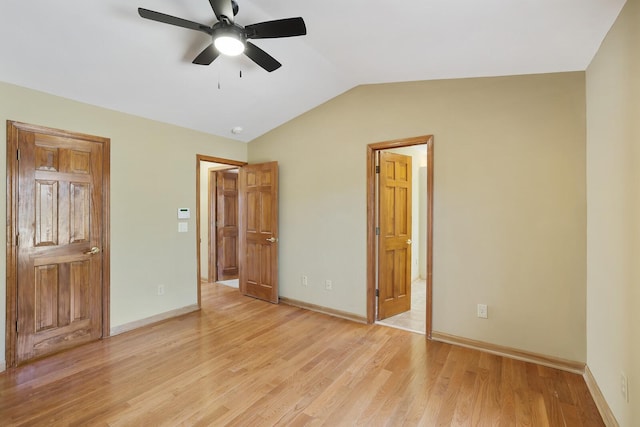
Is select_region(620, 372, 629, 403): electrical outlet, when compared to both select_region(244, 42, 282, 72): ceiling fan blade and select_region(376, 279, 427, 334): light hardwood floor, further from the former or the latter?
select_region(244, 42, 282, 72): ceiling fan blade

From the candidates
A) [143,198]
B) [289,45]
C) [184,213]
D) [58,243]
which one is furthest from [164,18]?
[184,213]

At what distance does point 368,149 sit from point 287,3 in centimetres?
178

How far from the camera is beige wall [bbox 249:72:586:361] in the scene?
8.04 ft

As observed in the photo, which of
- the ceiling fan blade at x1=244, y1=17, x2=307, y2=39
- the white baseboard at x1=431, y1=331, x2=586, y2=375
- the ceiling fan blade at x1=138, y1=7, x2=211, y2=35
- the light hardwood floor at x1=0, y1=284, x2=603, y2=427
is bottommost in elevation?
the light hardwood floor at x1=0, y1=284, x2=603, y2=427

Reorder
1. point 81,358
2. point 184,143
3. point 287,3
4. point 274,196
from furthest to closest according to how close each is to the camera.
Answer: point 274,196 < point 184,143 < point 81,358 < point 287,3

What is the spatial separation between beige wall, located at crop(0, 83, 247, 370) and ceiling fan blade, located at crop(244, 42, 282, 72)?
1901mm

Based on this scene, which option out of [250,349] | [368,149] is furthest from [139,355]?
[368,149]

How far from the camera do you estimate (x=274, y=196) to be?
4.16 metres

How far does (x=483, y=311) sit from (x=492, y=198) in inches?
41.7

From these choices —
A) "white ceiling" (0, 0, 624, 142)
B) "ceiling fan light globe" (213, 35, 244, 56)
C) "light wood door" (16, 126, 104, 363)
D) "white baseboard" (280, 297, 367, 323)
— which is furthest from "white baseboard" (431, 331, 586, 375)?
"light wood door" (16, 126, 104, 363)

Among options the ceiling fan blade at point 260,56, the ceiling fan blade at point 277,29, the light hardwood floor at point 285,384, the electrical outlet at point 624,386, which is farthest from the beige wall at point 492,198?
the ceiling fan blade at point 277,29

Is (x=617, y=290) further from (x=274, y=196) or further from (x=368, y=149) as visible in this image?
(x=274, y=196)

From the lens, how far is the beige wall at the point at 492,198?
2.45 m

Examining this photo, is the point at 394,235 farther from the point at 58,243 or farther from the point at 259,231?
the point at 58,243
